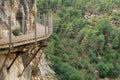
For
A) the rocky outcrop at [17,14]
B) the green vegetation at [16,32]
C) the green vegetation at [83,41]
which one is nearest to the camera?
the green vegetation at [16,32]

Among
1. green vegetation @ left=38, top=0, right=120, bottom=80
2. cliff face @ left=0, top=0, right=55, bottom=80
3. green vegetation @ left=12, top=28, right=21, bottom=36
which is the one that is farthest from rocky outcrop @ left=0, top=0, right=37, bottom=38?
green vegetation @ left=38, top=0, right=120, bottom=80

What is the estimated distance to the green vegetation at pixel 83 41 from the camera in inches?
3501

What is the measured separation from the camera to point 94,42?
110438 mm

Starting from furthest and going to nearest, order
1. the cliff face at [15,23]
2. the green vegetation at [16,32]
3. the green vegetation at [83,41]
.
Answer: the green vegetation at [83,41] → the green vegetation at [16,32] → the cliff face at [15,23]

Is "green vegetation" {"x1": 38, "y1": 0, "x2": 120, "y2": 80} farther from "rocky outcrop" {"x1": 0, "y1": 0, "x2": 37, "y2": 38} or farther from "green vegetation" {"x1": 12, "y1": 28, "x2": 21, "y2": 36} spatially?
"green vegetation" {"x1": 12, "y1": 28, "x2": 21, "y2": 36}

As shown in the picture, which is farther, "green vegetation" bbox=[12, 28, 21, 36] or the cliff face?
"green vegetation" bbox=[12, 28, 21, 36]

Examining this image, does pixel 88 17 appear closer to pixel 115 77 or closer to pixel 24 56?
pixel 115 77

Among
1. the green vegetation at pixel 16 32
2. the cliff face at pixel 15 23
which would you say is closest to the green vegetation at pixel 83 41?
the cliff face at pixel 15 23

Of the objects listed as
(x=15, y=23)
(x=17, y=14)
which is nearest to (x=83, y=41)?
(x=17, y=14)

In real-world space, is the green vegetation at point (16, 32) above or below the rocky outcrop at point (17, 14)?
below

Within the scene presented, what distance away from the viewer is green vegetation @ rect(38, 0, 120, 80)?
292ft

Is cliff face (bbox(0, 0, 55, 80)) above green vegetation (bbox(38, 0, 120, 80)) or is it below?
above

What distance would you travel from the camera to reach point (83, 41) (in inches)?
4336

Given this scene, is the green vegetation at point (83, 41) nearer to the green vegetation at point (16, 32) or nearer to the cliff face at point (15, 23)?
the cliff face at point (15, 23)
